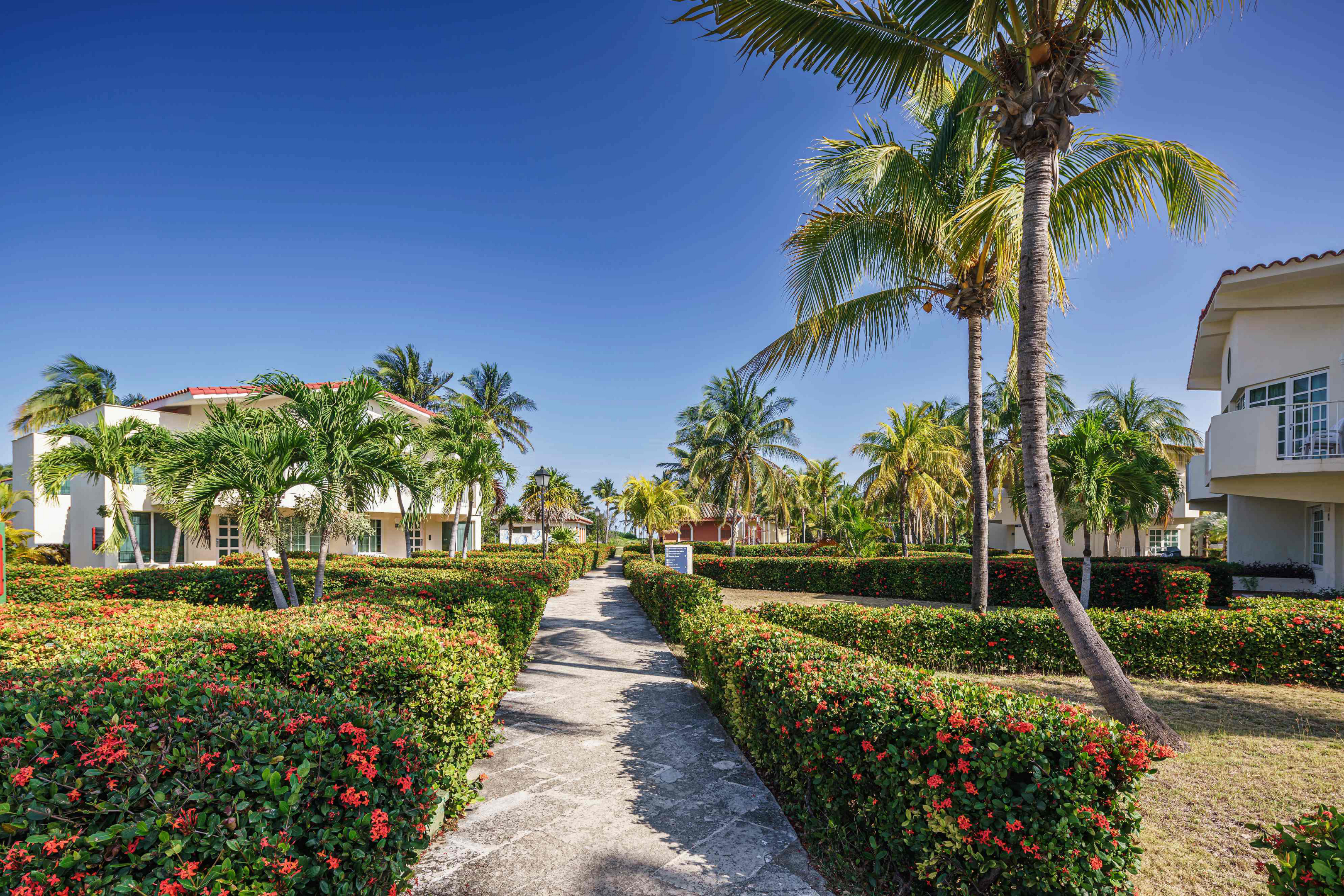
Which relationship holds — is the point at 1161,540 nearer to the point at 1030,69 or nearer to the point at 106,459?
the point at 1030,69

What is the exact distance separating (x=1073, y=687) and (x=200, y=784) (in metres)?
9.17

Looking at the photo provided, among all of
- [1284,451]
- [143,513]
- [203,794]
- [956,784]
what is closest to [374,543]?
[143,513]

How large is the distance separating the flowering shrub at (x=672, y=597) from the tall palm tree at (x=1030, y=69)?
4.86m

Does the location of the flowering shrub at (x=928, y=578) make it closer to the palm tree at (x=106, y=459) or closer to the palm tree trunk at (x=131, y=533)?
the palm tree trunk at (x=131, y=533)

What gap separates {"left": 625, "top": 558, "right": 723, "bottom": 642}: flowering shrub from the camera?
9672 millimetres

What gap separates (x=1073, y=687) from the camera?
7.64m

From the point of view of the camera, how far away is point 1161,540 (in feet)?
116

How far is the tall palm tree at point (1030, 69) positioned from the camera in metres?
5.45

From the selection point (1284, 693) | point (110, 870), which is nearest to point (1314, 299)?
point (1284, 693)

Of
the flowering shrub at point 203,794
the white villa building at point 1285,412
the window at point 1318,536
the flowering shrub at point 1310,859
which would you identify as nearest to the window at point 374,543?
the flowering shrub at point 203,794

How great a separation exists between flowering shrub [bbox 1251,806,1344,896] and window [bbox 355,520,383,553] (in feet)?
86.2

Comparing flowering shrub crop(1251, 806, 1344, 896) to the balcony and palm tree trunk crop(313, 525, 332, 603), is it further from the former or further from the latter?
the balcony

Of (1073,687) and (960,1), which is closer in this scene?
(960,1)

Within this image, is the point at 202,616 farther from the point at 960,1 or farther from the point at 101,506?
the point at 101,506
